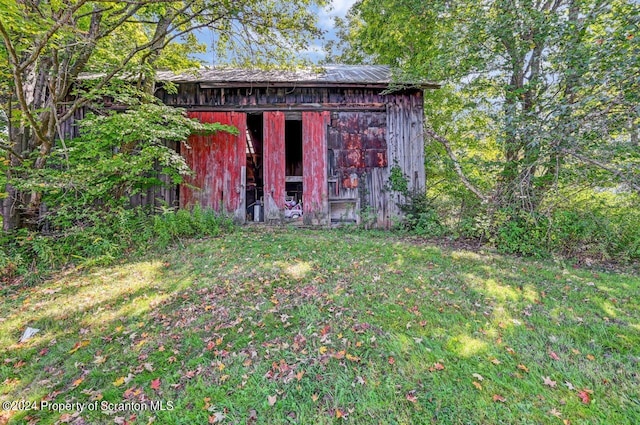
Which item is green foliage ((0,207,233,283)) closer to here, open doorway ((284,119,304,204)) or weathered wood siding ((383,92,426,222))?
open doorway ((284,119,304,204))

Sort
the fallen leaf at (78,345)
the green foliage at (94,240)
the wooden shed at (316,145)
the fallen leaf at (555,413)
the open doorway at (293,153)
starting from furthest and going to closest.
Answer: the open doorway at (293,153), the wooden shed at (316,145), the green foliage at (94,240), the fallen leaf at (78,345), the fallen leaf at (555,413)

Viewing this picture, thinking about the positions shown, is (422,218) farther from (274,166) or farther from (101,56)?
(101,56)

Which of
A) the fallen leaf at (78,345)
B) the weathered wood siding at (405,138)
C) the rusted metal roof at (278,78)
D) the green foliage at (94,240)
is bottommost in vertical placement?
the fallen leaf at (78,345)

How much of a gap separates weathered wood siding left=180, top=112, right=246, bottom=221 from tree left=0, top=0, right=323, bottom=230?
1572 mm

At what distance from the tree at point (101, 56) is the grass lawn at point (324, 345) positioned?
8.41 feet

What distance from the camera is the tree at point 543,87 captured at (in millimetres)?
4227

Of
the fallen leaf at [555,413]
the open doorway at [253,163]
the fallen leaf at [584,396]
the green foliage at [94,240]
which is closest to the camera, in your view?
the fallen leaf at [555,413]

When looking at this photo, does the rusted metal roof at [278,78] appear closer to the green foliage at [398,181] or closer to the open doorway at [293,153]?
the green foliage at [398,181]

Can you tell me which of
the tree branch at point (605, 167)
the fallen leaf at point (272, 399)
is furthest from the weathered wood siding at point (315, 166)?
the fallen leaf at point (272, 399)

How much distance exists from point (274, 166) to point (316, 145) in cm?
127

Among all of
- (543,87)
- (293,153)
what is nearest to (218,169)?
(293,153)

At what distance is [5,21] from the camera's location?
3.67 meters

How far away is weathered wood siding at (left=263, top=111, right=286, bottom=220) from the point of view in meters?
7.49

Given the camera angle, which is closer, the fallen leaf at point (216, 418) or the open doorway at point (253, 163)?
the fallen leaf at point (216, 418)
